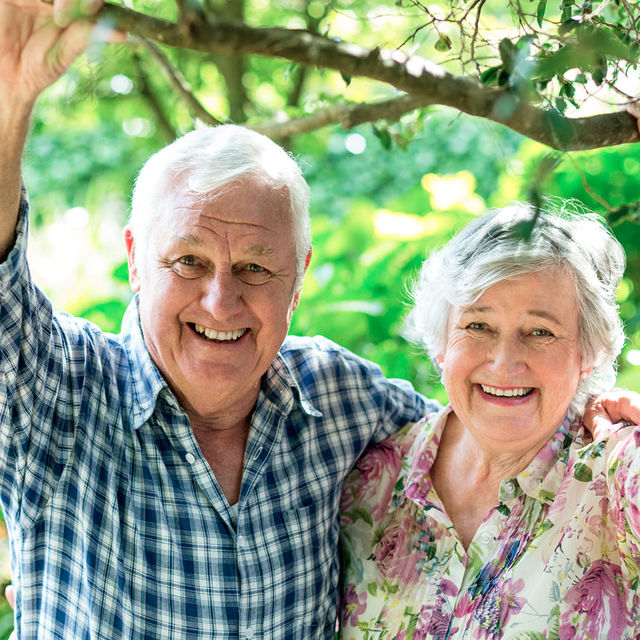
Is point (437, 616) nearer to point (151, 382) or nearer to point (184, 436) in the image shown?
point (184, 436)

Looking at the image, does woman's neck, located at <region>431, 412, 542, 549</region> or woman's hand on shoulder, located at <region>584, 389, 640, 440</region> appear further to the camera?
woman's neck, located at <region>431, 412, 542, 549</region>

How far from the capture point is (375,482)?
215 centimetres

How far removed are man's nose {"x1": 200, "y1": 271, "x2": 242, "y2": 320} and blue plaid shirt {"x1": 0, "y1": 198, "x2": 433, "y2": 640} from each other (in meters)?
0.20

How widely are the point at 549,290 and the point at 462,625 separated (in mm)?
750

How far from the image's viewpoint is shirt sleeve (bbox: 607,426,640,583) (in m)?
Result: 1.62

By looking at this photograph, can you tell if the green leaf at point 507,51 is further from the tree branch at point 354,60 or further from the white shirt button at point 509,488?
the white shirt button at point 509,488

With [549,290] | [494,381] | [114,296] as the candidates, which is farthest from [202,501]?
[114,296]

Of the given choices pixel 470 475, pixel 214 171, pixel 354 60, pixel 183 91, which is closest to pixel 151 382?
pixel 214 171

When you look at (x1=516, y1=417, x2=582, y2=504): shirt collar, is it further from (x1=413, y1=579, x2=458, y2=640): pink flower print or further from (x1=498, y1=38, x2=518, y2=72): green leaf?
(x1=498, y1=38, x2=518, y2=72): green leaf

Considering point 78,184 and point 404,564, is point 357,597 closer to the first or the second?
point 404,564

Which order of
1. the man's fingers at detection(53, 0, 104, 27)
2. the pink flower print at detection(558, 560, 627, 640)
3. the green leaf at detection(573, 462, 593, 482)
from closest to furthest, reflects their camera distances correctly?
the man's fingers at detection(53, 0, 104, 27), the pink flower print at detection(558, 560, 627, 640), the green leaf at detection(573, 462, 593, 482)

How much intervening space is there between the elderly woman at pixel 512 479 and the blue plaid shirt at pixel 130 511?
193mm

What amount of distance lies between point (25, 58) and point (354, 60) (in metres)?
0.56

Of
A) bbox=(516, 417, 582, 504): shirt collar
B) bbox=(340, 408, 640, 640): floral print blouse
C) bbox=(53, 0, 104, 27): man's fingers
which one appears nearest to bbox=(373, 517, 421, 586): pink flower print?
bbox=(340, 408, 640, 640): floral print blouse
